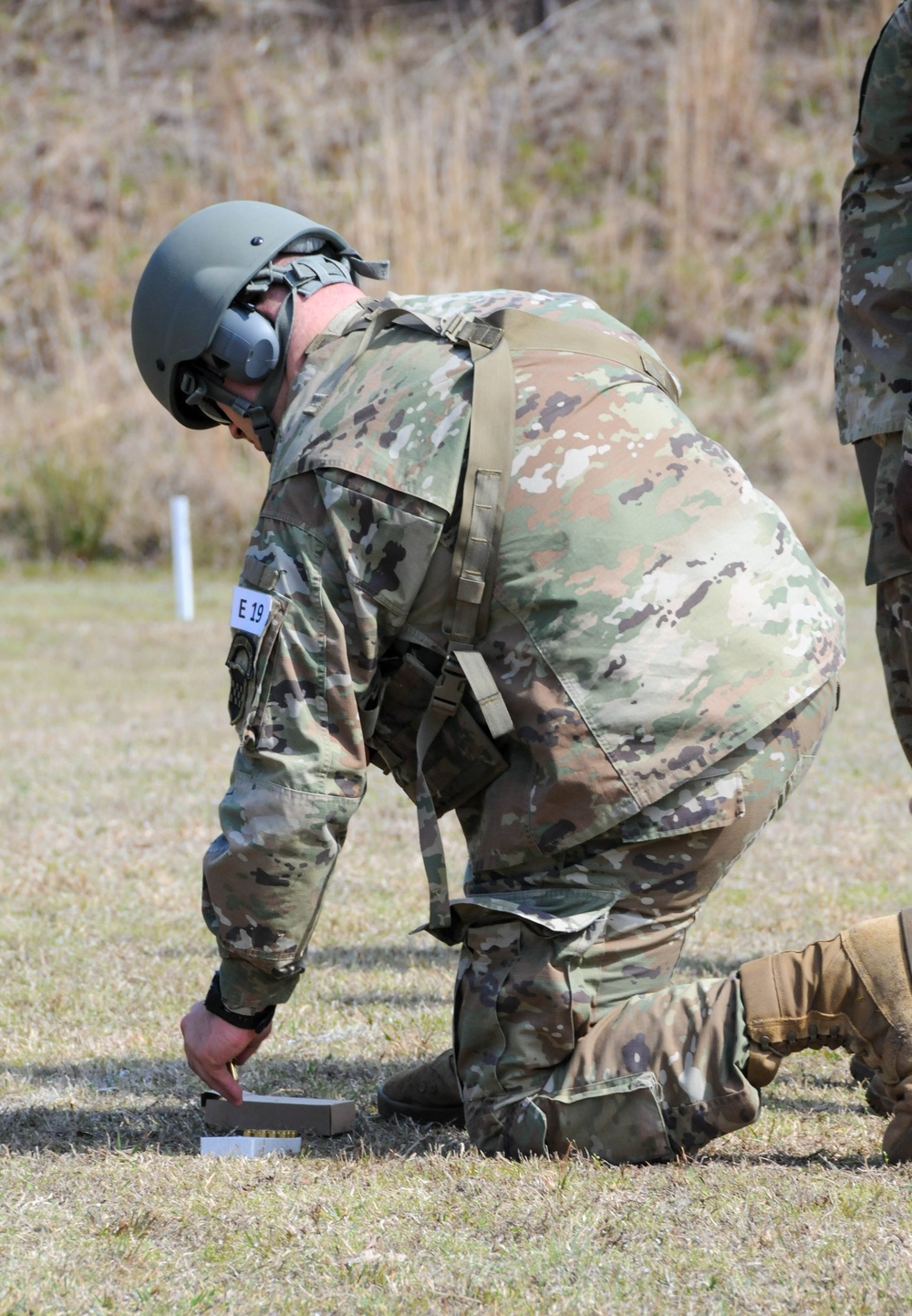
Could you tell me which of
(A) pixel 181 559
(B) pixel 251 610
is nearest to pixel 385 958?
(B) pixel 251 610

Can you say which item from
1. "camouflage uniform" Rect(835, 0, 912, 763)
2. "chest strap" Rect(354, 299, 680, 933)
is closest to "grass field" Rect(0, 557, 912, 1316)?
"chest strap" Rect(354, 299, 680, 933)

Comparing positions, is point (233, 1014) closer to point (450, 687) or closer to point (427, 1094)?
point (427, 1094)

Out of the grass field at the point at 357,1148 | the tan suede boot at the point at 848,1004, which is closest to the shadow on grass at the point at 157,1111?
the grass field at the point at 357,1148

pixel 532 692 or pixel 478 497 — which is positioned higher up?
pixel 478 497

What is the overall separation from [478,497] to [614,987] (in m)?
0.92

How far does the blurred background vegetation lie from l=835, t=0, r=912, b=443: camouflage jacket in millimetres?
11217

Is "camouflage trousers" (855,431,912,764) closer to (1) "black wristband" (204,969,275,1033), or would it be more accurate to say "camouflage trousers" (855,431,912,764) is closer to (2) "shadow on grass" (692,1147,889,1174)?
(2) "shadow on grass" (692,1147,889,1174)

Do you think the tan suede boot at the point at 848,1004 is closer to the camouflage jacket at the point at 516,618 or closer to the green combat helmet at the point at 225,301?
the camouflage jacket at the point at 516,618

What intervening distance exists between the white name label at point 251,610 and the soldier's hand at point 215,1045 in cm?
72

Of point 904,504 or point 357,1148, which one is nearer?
point 904,504

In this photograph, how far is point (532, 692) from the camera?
2.74m

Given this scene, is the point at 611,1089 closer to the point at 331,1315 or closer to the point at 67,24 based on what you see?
the point at 331,1315

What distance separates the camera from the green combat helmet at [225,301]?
2.86m

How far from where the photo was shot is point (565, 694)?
2.72 metres
